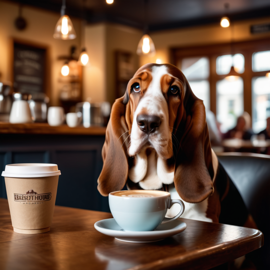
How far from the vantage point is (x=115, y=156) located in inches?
53.0

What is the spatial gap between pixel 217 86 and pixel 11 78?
476cm

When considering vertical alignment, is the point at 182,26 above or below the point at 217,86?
above

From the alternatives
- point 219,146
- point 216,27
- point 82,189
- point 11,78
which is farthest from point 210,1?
point 82,189

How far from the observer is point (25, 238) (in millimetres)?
766

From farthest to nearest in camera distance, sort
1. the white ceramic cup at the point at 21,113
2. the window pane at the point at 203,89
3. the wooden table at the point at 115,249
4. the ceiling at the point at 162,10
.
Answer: the window pane at the point at 203,89 < the ceiling at the point at 162,10 < the white ceramic cup at the point at 21,113 < the wooden table at the point at 115,249

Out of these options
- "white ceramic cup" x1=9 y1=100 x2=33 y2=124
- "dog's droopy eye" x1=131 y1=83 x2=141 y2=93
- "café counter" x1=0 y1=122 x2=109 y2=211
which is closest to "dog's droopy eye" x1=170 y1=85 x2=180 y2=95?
"dog's droopy eye" x1=131 y1=83 x2=141 y2=93

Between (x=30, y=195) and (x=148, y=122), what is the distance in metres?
0.44

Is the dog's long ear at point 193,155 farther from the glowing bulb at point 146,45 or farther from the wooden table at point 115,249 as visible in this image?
the glowing bulb at point 146,45

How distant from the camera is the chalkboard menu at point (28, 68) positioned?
299 inches

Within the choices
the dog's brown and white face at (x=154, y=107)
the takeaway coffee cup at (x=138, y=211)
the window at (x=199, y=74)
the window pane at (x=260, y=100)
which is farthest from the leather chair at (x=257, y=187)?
the window at (x=199, y=74)

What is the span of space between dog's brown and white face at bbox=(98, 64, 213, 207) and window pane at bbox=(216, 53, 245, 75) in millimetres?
8302

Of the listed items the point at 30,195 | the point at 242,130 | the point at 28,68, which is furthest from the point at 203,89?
the point at 30,195

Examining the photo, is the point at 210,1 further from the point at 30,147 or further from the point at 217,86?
the point at 30,147

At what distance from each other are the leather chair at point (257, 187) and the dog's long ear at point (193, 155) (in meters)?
Answer: 0.52
